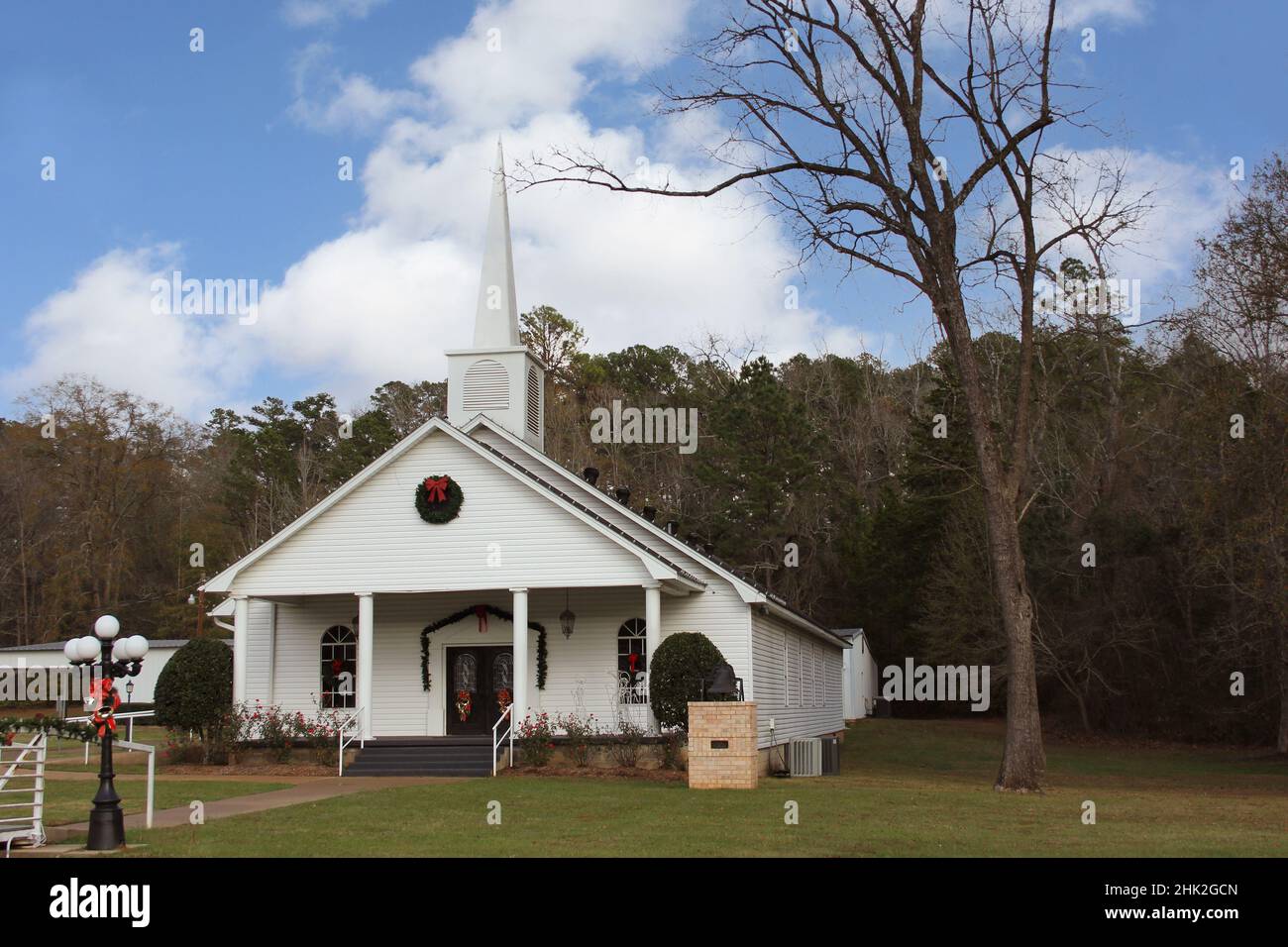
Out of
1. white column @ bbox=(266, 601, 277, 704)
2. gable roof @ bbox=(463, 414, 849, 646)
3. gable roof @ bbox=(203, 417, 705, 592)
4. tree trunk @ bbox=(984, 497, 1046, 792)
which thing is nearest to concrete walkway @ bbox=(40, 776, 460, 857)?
white column @ bbox=(266, 601, 277, 704)

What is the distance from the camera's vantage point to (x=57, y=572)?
2021 inches

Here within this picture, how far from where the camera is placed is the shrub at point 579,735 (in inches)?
871

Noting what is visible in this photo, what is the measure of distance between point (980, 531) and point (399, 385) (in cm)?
3276

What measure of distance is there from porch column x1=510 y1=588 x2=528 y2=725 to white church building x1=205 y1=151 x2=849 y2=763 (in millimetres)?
36

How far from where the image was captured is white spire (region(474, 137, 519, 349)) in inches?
1093

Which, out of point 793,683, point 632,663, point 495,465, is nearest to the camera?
point 495,465

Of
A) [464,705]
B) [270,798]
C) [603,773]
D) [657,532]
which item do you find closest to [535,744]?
[603,773]

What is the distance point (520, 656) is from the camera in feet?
74.3

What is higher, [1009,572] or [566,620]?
[1009,572]

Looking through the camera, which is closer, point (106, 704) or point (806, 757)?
point (106, 704)

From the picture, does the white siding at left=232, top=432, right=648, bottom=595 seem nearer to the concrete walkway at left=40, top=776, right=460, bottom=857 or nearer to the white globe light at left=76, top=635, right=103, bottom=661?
the concrete walkway at left=40, top=776, right=460, bottom=857

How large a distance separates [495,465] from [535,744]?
524cm

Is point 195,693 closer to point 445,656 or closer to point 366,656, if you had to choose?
point 366,656

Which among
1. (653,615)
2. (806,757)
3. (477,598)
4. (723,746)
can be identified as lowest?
(806,757)
